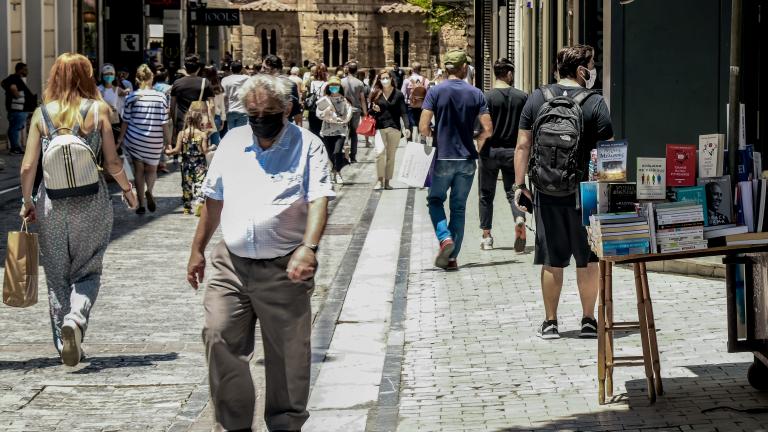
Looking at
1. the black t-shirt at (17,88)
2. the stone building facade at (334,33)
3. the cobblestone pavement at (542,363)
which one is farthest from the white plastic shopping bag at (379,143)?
the stone building facade at (334,33)

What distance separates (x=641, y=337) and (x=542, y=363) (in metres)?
1.11

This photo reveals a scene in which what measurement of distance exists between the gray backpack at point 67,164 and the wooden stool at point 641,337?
9.99 feet

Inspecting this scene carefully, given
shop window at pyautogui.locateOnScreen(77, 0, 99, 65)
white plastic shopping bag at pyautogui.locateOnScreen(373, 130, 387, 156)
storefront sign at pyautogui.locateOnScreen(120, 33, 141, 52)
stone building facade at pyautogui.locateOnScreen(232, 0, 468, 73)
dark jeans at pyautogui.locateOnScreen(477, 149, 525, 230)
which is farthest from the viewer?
stone building facade at pyautogui.locateOnScreen(232, 0, 468, 73)

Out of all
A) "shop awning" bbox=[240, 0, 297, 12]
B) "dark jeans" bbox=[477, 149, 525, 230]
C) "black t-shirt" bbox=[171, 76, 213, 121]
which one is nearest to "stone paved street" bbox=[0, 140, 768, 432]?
"dark jeans" bbox=[477, 149, 525, 230]

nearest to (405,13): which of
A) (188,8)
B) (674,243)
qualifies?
(188,8)

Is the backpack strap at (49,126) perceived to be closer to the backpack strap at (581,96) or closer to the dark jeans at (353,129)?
the backpack strap at (581,96)

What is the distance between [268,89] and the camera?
6.53m

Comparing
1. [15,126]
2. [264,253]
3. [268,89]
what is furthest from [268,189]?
[15,126]

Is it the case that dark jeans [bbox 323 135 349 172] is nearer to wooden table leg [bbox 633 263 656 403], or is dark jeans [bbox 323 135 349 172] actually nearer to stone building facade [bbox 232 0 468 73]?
wooden table leg [bbox 633 263 656 403]

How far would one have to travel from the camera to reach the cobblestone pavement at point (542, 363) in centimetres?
719

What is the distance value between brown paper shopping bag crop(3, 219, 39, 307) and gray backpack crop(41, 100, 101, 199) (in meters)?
0.31

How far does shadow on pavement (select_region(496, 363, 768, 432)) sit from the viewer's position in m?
6.91

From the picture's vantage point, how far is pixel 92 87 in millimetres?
9102

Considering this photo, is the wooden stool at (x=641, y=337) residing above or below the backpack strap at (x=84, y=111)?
below
